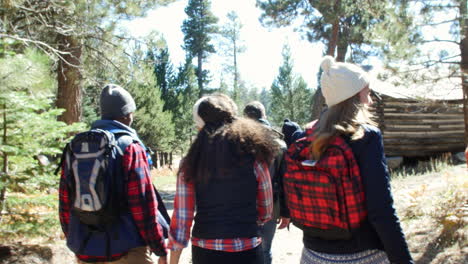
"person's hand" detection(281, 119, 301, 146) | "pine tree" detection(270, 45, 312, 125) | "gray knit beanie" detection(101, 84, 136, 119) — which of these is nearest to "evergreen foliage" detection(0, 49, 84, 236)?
"gray knit beanie" detection(101, 84, 136, 119)

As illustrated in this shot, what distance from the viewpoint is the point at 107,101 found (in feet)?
9.84

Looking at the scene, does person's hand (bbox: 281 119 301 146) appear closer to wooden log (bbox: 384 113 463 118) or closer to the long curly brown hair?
the long curly brown hair

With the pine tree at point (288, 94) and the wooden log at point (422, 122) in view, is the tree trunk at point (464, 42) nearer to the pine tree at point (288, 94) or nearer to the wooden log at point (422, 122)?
the wooden log at point (422, 122)

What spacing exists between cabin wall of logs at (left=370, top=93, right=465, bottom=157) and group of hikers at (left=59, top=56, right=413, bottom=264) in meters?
14.0

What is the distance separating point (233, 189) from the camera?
101 inches

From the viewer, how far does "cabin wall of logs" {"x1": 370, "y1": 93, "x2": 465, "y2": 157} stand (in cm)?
1617

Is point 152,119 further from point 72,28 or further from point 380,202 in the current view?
point 380,202

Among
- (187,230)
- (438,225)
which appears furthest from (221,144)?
(438,225)

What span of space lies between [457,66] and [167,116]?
96.1 ft

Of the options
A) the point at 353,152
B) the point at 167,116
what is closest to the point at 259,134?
the point at 353,152

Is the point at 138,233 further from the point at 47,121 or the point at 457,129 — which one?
the point at 457,129

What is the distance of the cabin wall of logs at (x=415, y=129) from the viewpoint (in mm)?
16172

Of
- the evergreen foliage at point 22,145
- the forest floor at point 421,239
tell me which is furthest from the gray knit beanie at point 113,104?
the forest floor at point 421,239

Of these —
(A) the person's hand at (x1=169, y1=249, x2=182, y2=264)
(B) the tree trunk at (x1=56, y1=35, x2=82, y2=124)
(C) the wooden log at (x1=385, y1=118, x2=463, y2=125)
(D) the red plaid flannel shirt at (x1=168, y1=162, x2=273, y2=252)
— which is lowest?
(A) the person's hand at (x1=169, y1=249, x2=182, y2=264)
